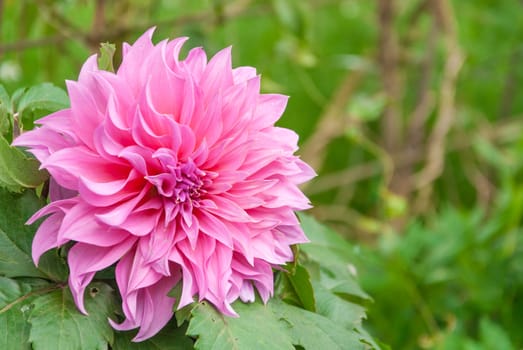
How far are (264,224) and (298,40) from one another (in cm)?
126

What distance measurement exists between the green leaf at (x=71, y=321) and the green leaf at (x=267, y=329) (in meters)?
0.07

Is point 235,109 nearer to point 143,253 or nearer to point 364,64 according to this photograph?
point 143,253

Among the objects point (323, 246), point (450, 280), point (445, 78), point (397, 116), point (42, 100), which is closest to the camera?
point (42, 100)

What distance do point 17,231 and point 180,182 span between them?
0.44 feet

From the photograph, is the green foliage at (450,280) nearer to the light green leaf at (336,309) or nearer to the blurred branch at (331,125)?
the blurred branch at (331,125)

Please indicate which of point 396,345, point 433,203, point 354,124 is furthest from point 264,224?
point 433,203

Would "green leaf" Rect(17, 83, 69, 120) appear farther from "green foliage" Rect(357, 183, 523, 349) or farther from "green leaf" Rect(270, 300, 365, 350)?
"green foliage" Rect(357, 183, 523, 349)

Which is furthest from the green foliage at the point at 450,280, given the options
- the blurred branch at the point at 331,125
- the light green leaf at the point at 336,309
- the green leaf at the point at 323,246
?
the light green leaf at the point at 336,309

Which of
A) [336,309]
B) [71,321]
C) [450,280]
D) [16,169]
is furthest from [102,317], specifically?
[450,280]

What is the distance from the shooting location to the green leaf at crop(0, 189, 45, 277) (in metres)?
0.62

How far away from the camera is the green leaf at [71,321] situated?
0.56 m

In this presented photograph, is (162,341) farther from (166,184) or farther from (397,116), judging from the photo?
(397,116)

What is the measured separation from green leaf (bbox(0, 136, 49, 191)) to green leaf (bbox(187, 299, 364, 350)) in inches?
6.2

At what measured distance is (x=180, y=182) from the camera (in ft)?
1.97
